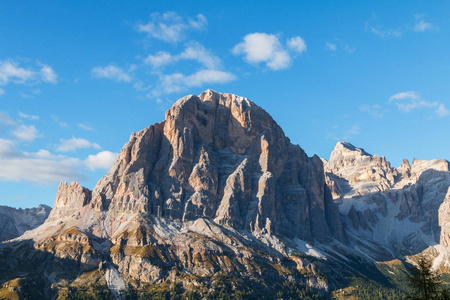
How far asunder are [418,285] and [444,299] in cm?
364

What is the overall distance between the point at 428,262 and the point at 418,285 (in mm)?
4353

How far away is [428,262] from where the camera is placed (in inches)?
2192

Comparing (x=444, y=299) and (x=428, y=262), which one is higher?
(x=428, y=262)

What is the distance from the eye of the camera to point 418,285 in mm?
52844

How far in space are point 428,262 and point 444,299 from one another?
673 centimetres

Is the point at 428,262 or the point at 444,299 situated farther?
the point at 428,262

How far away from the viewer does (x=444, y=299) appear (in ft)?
163

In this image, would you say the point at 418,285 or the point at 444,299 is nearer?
the point at 444,299
